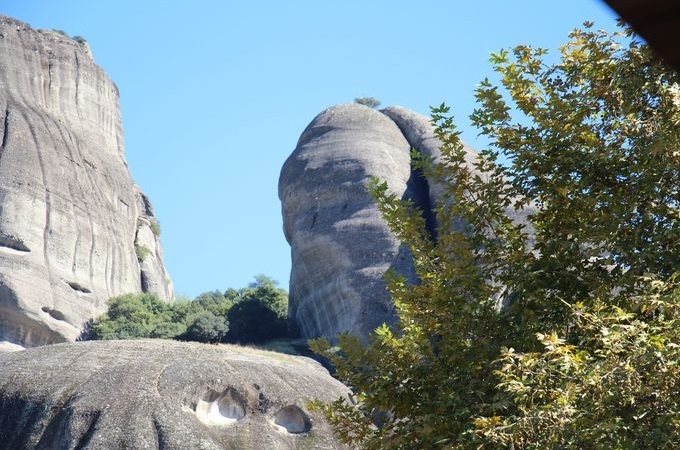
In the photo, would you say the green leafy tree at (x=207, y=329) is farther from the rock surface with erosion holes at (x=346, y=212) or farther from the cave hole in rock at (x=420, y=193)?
the cave hole in rock at (x=420, y=193)

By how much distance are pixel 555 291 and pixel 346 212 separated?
42295 millimetres

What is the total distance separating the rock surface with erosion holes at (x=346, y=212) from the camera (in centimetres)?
4797

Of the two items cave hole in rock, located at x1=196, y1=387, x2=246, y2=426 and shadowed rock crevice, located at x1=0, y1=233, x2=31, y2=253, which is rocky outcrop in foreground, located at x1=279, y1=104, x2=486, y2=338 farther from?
cave hole in rock, located at x1=196, y1=387, x2=246, y2=426

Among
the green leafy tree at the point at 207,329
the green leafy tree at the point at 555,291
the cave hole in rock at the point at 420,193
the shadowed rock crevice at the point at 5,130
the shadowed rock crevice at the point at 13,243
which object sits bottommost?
the green leafy tree at the point at 555,291

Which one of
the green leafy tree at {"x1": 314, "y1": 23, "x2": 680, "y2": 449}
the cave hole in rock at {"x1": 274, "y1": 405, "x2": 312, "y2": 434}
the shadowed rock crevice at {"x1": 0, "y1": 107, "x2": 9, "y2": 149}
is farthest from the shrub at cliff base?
the green leafy tree at {"x1": 314, "y1": 23, "x2": 680, "y2": 449}

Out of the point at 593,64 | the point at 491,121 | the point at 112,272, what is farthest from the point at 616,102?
the point at 112,272

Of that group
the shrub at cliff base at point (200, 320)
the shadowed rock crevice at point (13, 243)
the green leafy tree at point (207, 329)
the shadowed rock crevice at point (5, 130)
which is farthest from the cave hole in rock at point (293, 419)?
the shadowed rock crevice at point (5, 130)

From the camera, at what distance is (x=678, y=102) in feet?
31.6

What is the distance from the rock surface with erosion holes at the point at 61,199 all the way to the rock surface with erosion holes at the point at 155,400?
20.8 meters

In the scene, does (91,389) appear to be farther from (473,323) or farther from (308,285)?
(308,285)

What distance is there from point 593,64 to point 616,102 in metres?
0.56

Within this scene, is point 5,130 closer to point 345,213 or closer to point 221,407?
point 345,213

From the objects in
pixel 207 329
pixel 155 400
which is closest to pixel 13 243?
pixel 207 329

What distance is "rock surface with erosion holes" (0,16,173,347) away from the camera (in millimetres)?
49375
